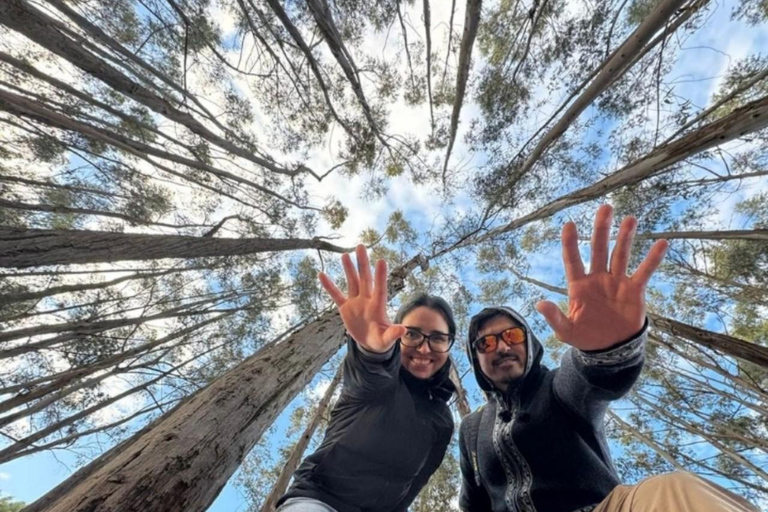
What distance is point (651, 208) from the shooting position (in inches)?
197

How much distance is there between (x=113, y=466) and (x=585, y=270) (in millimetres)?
1710

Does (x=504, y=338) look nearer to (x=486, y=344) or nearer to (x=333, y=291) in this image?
(x=486, y=344)

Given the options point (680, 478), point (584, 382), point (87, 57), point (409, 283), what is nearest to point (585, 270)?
point (584, 382)

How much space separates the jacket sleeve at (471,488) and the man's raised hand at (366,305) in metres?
1.07

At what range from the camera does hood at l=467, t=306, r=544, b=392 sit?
184 cm

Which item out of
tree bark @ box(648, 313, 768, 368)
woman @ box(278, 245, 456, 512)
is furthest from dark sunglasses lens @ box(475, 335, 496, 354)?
tree bark @ box(648, 313, 768, 368)

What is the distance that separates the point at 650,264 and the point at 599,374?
43 centimetres

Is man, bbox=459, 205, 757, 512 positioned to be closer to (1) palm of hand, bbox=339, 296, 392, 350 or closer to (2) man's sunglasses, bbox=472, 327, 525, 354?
(2) man's sunglasses, bbox=472, 327, 525, 354

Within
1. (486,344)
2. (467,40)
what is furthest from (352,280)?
(467,40)

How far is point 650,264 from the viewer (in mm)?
1172

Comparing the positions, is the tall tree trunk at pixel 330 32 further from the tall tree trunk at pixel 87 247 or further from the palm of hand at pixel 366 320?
the palm of hand at pixel 366 320

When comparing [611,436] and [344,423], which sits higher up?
[344,423]

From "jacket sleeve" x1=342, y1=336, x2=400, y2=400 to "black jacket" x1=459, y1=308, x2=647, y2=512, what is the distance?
660mm

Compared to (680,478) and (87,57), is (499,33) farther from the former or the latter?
(680,478)
